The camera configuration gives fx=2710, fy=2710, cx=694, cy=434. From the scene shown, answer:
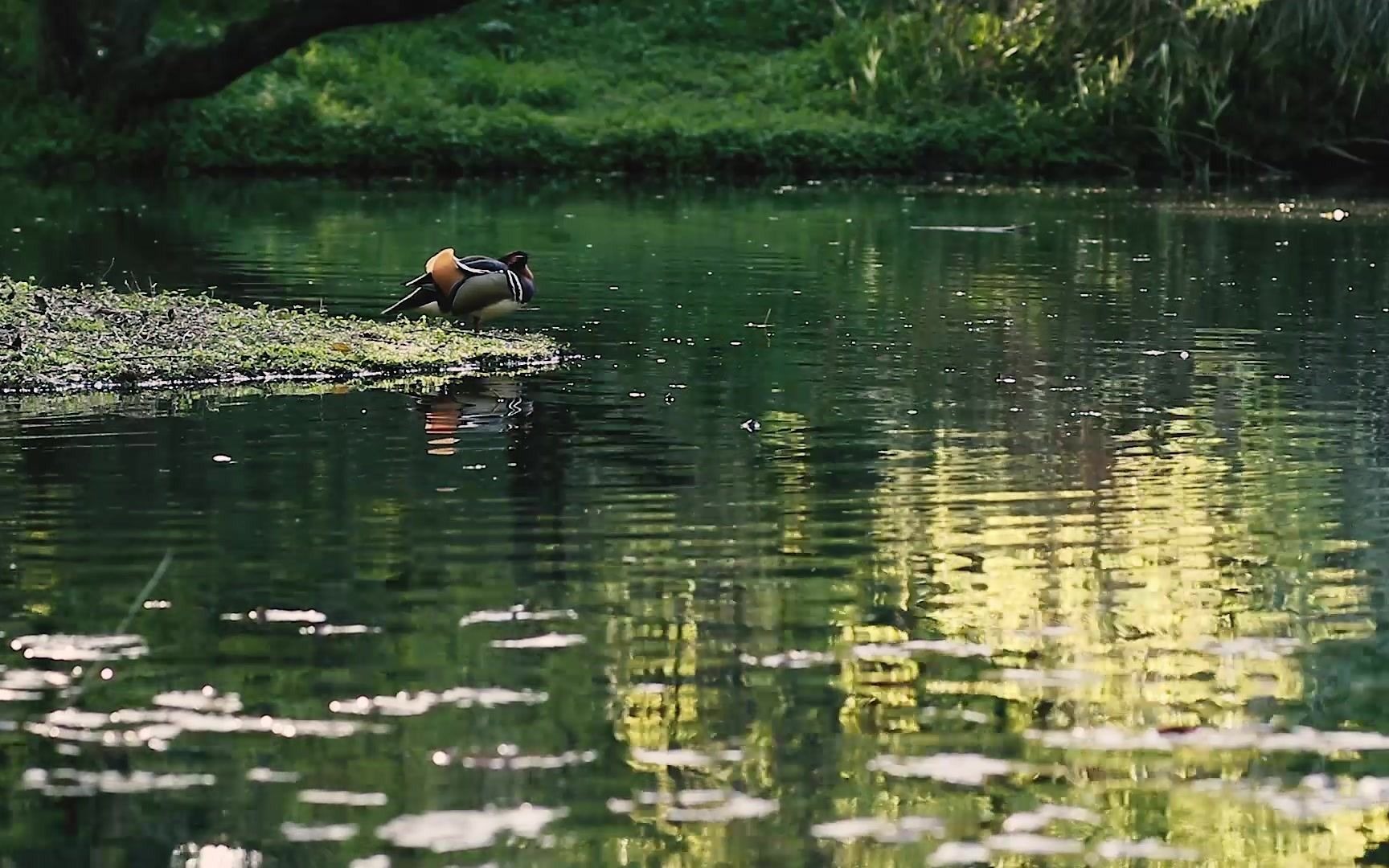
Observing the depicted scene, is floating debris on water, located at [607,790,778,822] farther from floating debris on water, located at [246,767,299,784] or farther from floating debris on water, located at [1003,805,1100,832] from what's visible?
floating debris on water, located at [246,767,299,784]

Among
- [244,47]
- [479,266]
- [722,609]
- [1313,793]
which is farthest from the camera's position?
[244,47]

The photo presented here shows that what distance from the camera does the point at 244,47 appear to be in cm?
3581

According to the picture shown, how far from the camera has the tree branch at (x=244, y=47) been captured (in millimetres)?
33562

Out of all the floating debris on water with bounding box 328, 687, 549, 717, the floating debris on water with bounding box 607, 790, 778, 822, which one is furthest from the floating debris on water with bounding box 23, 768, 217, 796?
the floating debris on water with bounding box 607, 790, 778, 822

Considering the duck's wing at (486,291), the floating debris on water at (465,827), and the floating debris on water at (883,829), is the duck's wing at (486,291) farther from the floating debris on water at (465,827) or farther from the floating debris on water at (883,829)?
the floating debris on water at (883,829)

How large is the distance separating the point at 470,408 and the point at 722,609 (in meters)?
5.71

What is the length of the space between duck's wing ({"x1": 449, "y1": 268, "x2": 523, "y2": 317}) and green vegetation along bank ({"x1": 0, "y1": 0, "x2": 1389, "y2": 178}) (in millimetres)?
22407

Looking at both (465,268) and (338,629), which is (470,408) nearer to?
(465,268)

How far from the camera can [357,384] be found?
51.4ft

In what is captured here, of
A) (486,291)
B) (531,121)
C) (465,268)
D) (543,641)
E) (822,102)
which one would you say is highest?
(822,102)

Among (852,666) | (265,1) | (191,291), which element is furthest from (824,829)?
(265,1)

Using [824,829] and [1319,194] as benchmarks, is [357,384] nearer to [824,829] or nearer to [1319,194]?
[824,829]

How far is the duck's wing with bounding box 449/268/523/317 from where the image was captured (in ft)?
56.2

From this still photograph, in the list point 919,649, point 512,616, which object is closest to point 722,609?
point 512,616
